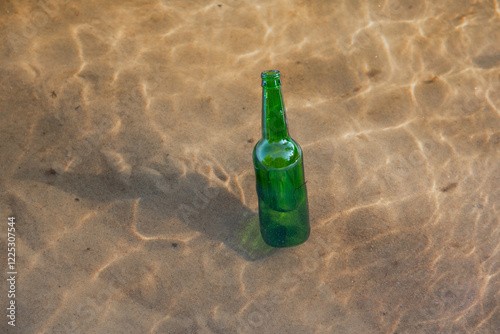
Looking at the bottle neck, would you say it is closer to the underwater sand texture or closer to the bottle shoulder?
the bottle shoulder

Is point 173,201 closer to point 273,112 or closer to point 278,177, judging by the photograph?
point 278,177

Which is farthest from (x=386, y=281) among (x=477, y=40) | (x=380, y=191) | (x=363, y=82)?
(x=477, y=40)

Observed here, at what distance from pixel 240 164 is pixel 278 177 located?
22.2 inches

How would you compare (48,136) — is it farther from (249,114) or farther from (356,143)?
(356,143)

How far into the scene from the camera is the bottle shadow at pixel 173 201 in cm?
253

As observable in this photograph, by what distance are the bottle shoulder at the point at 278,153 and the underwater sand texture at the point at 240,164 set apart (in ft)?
1.72

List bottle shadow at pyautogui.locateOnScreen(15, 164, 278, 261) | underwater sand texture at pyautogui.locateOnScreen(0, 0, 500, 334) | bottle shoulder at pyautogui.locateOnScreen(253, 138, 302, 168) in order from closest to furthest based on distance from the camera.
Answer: bottle shoulder at pyautogui.locateOnScreen(253, 138, 302, 168)
underwater sand texture at pyautogui.locateOnScreen(0, 0, 500, 334)
bottle shadow at pyautogui.locateOnScreen(15, 164, 278, 261)

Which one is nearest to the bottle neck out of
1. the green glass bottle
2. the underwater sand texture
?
the green glass bottle

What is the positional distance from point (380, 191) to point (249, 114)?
954mm

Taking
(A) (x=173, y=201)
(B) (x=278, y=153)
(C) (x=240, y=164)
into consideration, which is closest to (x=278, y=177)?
(B) (x=278, y=153)

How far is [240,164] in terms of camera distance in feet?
9.00

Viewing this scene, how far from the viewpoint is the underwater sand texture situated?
235cm

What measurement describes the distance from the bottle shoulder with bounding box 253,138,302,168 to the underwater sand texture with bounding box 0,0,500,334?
0.52 metres

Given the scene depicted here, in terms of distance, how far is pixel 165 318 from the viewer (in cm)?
229
